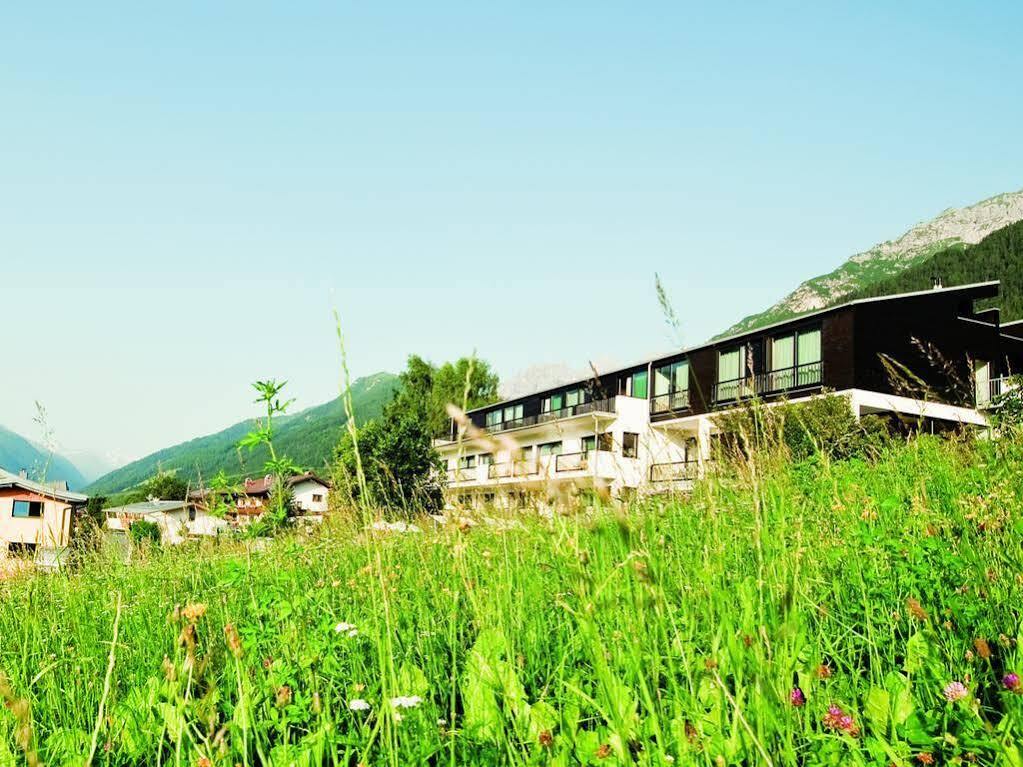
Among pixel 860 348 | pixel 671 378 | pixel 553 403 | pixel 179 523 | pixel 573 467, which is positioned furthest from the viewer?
pixel 553 403

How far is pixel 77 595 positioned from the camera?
4336mm

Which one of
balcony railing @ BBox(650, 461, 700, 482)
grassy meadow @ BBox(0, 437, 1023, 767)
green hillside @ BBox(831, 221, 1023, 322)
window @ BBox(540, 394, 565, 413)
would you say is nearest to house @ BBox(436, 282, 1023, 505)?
window @ BBox(540, 394, 565, 413)

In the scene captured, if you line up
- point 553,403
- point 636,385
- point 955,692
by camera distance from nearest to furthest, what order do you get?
point 955,692
point 636,385
point 553,403

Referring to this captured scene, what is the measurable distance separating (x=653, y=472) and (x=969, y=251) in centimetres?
13196

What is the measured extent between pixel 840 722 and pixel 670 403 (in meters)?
31.1

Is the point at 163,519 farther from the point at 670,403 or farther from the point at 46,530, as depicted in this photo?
the point at 670,403

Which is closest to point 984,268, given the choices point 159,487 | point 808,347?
point 808,347

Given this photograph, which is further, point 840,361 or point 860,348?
point 840,361

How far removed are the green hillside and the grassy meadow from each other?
3953 inches

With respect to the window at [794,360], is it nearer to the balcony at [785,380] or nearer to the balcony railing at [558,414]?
the balcony at [785,380]

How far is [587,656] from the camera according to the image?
2330 mm

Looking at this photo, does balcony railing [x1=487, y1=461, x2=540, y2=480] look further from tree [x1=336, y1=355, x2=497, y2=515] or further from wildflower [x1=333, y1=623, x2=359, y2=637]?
tree [x1=336, y1=355, x2=497, y2=515]

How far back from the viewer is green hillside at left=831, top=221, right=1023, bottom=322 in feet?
306

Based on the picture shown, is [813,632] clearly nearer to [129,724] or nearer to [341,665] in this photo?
[341,665]
